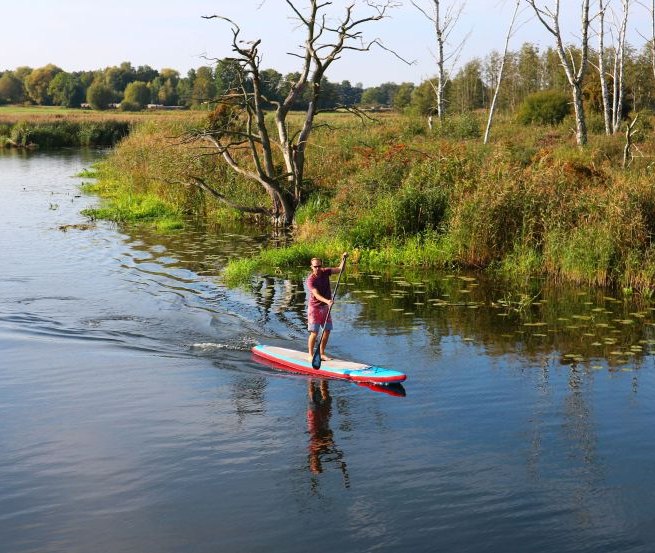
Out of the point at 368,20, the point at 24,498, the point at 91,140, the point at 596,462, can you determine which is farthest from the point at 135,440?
the point at 91,140

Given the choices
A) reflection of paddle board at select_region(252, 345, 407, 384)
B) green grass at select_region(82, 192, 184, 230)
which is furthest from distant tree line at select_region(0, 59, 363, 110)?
reflection of paddle board at select_region(252, 345, 407, 384)

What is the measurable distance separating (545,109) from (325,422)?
1256 inches

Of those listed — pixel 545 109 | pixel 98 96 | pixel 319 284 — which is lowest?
pixel 319 284

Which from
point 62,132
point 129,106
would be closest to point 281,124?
point 62,132

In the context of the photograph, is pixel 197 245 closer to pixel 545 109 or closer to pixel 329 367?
pixel 329 367

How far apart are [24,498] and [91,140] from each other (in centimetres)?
6850

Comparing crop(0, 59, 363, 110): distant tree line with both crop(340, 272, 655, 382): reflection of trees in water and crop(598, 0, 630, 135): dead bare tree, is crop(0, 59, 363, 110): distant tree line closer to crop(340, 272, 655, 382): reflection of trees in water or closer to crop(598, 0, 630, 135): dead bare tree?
crop(598, 0, 630, 135): dead bare tree

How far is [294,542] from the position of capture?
8.02m

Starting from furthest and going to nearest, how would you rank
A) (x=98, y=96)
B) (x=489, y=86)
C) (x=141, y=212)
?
1. (x=98, y=96)
2. (x=489, y=86)
3. (x=141, y=212)

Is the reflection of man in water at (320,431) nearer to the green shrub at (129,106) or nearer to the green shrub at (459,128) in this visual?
the green shrub at (459,128)

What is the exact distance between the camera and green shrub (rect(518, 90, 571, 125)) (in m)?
39.4

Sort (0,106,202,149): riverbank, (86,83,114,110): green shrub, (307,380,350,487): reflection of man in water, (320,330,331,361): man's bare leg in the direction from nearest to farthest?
(307,380,350,487): reflection of man in water < (320,330,331,361): man's bare leg < (0,106,202,149): riverbank < (86,83,114,110): green shrub

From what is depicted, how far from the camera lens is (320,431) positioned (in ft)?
35.4

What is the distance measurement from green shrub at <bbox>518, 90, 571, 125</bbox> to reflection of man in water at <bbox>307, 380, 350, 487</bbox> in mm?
29813
